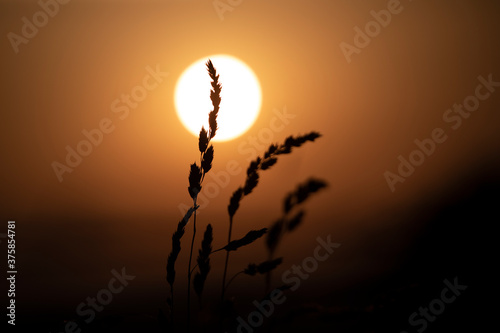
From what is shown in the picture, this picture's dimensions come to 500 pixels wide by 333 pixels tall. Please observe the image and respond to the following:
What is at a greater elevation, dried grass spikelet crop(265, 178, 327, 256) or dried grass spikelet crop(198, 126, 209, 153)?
dried grass spikelet crop(198, 126, 209, 153)

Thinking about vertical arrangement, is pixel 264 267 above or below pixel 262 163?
below

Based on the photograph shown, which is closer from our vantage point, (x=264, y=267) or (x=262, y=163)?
(x=264, y=267)

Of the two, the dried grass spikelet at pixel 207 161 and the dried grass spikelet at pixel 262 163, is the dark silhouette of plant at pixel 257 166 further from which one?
the dried grass spikelet at pixel 207 161

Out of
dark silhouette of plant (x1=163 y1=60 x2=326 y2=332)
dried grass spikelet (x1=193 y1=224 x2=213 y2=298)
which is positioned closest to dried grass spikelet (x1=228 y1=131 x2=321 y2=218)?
dark silhouette of plant (x1=163 y1=60 x2=326 y2=332)

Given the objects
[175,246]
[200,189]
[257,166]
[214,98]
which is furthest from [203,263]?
[214,98]

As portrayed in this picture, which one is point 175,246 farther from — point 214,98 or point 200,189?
point 214,98

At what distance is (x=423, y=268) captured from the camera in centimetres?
407

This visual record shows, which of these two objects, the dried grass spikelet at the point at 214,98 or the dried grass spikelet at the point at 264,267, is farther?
the dried grass spikelet at the point at 214,98

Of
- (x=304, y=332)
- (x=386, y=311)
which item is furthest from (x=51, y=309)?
(x=386, y=311)

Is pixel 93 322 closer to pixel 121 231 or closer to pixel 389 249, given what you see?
pixel 389 249

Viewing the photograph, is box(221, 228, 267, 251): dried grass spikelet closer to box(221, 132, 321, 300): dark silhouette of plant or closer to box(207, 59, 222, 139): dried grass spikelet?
box(221, 132, 321, 300): dark silhouette of plant

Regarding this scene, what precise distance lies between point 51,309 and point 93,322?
3.93m

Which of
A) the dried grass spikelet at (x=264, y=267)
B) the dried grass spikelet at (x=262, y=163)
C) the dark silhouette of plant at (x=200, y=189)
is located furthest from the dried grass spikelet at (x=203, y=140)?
the dried grass spikelet at (x=264, y=267)

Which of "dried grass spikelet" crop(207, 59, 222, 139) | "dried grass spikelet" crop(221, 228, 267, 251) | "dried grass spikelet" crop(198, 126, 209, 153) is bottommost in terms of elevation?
"dried grass spikelet" crop(221, 228, 267, 251)
